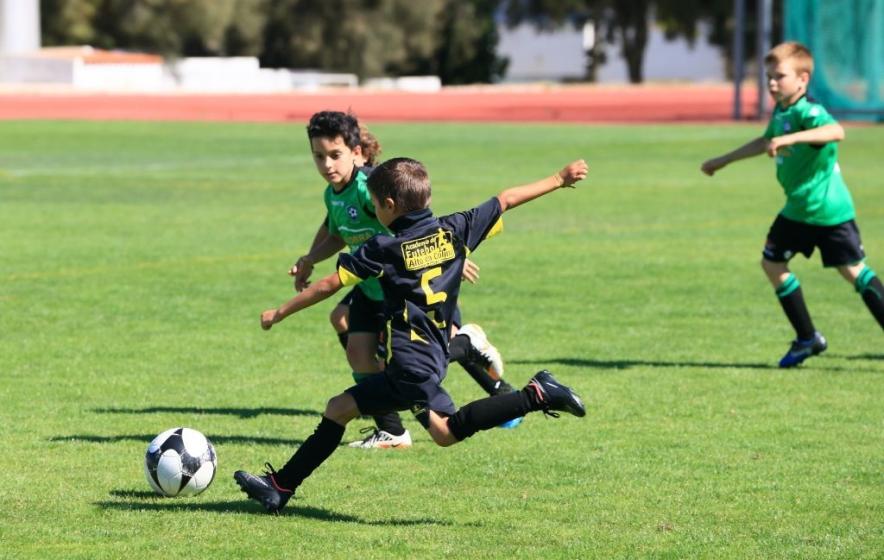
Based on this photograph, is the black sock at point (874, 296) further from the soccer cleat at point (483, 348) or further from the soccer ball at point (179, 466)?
the soccer ball at point (179, 466)

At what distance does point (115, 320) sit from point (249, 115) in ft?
123

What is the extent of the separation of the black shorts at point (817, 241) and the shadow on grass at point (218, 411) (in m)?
3.43

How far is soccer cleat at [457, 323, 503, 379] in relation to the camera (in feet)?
25.4

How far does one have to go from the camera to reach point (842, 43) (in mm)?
39969

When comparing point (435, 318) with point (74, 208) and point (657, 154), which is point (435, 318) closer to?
point (74, 208)

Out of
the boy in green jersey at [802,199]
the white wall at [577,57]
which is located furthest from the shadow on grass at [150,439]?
the white wall at [577,57]

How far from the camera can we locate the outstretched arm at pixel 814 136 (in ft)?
30.6

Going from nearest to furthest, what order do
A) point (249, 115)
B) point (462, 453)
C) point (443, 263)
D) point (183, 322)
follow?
point (443, 263)
point (462, 453)
point (183, 322)
point (249, 115)

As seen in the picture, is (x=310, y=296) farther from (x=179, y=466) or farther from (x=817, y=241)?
(x=817, y=241)

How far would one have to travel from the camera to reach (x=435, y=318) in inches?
245

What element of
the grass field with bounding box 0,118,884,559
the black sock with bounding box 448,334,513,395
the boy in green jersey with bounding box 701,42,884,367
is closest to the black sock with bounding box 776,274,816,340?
the boy in green jersey with bounding box 701,42,884,367

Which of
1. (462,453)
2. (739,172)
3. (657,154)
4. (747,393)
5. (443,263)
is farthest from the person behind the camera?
(657,154)

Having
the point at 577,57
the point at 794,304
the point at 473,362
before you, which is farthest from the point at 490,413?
the point at 577,57

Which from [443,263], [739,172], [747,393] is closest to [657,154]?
→ [739,172]
